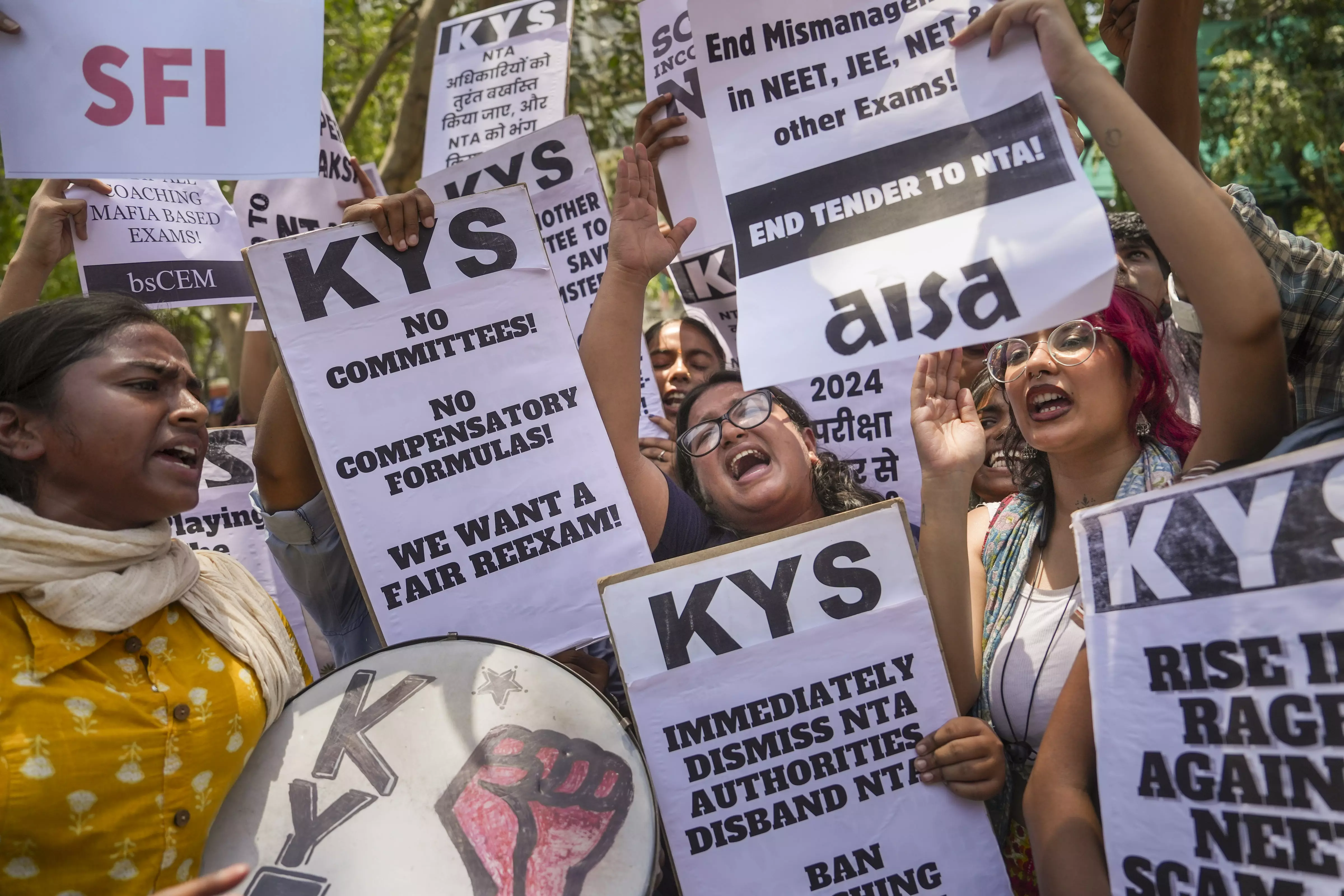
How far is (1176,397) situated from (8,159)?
3051 millimetres

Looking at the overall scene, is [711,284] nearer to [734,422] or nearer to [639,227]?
[734,422]

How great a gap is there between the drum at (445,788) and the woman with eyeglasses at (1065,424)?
0.82m

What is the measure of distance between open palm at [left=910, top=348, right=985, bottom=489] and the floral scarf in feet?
0.87

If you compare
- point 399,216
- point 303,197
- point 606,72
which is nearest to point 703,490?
point 399,216

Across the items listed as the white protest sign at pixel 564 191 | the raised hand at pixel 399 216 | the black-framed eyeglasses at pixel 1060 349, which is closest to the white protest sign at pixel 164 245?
the white protest sign at pixel 564 191

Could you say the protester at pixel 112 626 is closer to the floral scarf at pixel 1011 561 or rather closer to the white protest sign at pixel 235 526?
the white protest sign at pixel 235 526

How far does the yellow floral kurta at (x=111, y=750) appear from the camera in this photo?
186 centimetres

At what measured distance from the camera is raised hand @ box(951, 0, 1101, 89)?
6.39 ft

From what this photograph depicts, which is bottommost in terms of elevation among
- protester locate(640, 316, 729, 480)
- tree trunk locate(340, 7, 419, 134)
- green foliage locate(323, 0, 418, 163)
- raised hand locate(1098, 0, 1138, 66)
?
protester locate(640, 316, 729, 480)

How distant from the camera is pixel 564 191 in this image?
399 centimetres

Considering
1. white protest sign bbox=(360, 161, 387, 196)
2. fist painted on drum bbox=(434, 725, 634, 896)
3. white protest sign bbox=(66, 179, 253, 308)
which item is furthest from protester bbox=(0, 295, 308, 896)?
white protest sign bbox=(360, 161, 387, 196)

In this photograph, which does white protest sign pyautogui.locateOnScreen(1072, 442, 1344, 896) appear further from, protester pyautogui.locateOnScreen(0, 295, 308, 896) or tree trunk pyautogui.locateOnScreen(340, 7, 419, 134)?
tree trunk pyautogui.locateOnScreen(340, 7, 419, 134)

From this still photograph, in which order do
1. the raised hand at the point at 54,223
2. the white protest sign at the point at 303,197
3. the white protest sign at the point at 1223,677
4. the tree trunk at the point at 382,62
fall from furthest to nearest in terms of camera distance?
the tree trunk at the point at 382,62
the white protest sign at the point at 303,197
the raised hand at the point at 54,223
the white protest sign at the point at 1223,677

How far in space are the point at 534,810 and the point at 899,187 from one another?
4.67 ft
